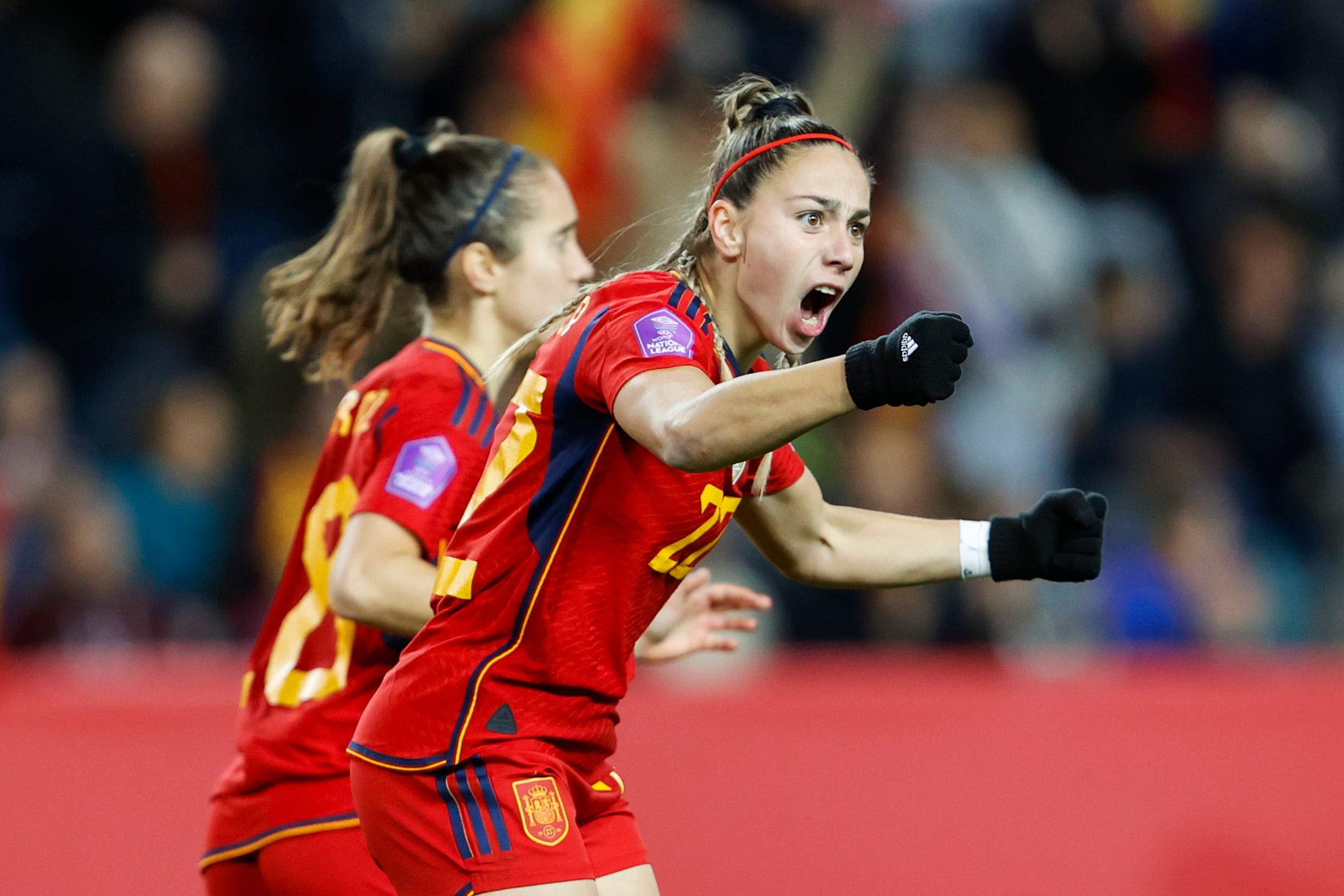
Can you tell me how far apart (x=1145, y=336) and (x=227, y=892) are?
545cm

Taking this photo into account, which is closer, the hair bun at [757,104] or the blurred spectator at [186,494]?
the hair bun at [757,104]

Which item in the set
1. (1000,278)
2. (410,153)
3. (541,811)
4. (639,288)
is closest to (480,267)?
(410,153)

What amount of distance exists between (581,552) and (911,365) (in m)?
0.71

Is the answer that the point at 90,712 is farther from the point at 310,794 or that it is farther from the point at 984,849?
the point at 984,849

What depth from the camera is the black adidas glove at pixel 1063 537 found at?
3045 mm

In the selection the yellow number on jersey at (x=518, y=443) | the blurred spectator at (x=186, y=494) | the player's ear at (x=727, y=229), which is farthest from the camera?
the blurred spectator at (x=186, y=494)

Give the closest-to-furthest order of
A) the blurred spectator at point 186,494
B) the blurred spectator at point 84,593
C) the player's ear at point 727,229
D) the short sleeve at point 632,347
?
the short sleeve at point 632,347 → the player's ear at point 727,229 → the blurred spectator at point 84,593 → the blurred spectator at point 186,494

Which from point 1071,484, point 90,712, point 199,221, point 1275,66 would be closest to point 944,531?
point 90,712

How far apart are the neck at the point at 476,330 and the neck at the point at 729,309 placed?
754 mm

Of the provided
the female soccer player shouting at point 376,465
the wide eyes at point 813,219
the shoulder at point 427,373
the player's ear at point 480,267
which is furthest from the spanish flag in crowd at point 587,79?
the wide eyes at point 813,219

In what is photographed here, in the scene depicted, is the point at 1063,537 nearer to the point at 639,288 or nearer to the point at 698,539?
the point at 698,539

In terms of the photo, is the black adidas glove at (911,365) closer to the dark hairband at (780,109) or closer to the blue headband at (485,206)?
the dark hairband at (780,109)

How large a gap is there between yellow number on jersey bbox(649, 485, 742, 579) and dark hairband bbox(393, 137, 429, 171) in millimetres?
1257

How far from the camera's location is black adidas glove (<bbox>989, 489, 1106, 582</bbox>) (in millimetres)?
3045
